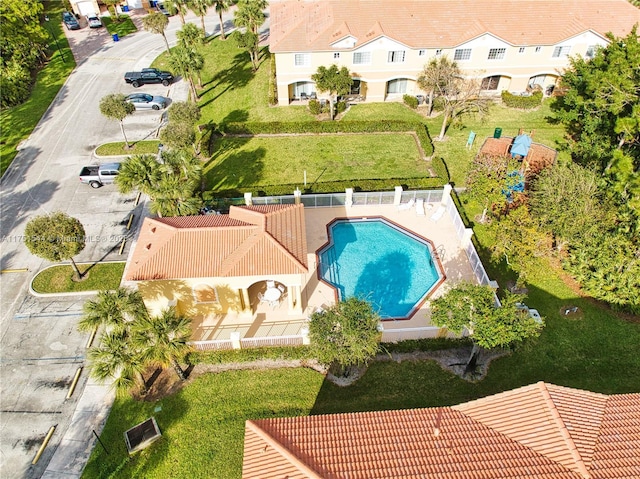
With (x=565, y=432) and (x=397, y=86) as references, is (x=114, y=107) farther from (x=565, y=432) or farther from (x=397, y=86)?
(x=565, y=432)

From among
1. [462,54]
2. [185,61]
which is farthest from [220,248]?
[462,54]

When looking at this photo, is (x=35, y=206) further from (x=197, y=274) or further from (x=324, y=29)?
(x=324, y=29)

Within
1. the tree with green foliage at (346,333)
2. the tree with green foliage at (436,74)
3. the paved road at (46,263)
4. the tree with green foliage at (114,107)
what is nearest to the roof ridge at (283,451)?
the tree with green foliage at (346,333)

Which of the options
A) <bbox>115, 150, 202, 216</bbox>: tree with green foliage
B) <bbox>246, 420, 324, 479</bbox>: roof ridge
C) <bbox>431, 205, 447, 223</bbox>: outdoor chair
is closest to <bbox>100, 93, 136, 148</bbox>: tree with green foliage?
<bbox>115, 150, 202, 216</bbox>: tree with green foliage

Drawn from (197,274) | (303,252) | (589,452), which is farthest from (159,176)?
(589,452)

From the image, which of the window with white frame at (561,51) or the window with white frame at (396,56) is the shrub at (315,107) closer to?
the window with white frame at (396,56)

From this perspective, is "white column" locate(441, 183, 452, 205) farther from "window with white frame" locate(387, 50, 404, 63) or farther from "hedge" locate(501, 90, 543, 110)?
"hedge" locate(501, 90, 543, 110)

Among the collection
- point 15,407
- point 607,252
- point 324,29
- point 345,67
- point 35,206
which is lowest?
point 15,407

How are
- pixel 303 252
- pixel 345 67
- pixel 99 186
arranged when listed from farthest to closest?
1. pixel 345 67
2. pixel 99 186
3. pixel 303 252
